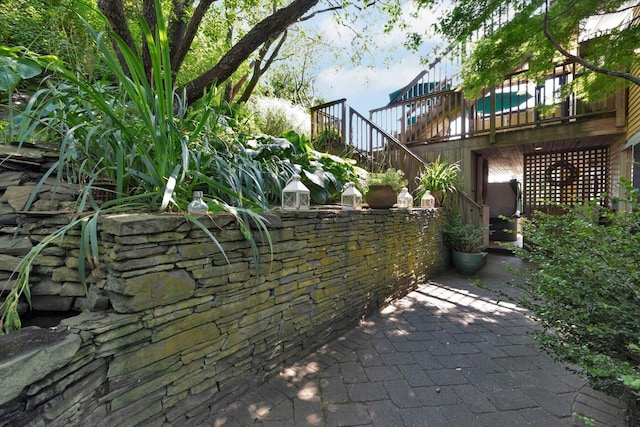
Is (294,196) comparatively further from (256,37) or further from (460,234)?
(460,234)

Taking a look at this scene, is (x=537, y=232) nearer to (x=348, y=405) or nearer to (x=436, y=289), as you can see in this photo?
(x=348, y=405)

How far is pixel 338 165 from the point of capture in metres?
3.50

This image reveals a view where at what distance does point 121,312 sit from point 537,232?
2.15 meters

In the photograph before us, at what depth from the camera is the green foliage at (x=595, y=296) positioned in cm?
108

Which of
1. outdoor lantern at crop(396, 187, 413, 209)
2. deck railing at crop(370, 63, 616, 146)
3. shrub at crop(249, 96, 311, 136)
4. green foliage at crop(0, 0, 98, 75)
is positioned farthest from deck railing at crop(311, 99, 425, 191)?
green foliage at crop(0, 0, 98, 75)

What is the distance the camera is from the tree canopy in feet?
9.57

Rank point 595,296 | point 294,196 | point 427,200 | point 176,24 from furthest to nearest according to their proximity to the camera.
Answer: point 427,200 → point 176,24 → point 294,196 → point 595,296

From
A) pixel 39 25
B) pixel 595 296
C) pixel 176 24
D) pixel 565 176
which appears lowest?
pixel 595 296

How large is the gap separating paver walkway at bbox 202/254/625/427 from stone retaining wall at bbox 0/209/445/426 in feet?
0.67

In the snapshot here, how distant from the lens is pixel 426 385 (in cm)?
180

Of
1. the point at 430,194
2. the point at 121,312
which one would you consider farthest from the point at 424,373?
the point at 430,194

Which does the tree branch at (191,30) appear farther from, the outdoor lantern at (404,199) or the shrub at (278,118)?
the outdoor lantern at (404,199)

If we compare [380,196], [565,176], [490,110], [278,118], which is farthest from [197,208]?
[565,176]

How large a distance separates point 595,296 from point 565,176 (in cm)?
661
